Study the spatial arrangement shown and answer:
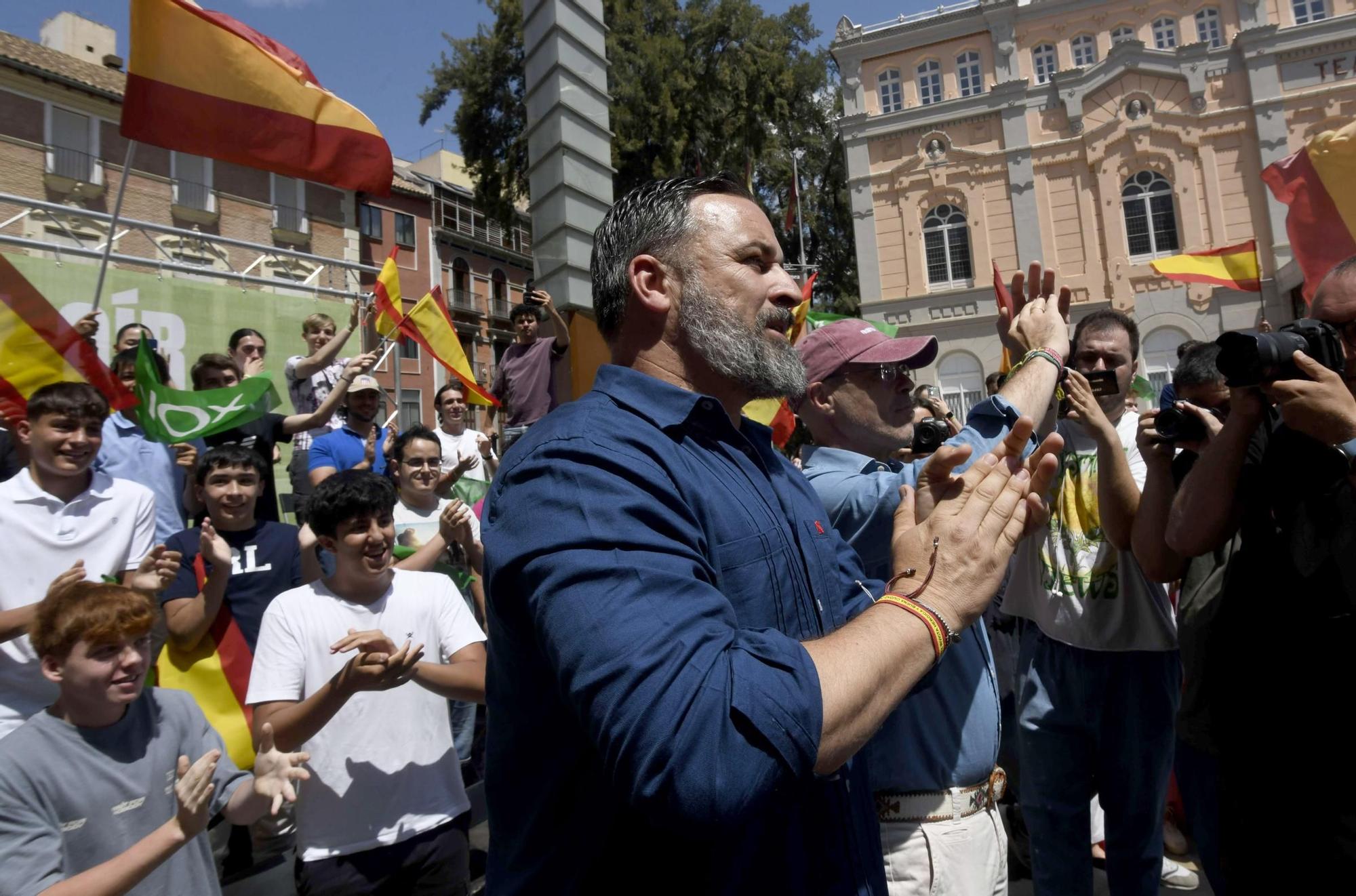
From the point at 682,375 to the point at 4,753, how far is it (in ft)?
6.78

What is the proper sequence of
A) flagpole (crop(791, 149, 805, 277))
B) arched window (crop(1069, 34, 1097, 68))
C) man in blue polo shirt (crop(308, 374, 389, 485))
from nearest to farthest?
man in blue polo shirt (crop(308, 374, 389, 485)), flagpole (crop(791, 149, 805, 277)), arched window (crop(1069, 34, 1097, 68))

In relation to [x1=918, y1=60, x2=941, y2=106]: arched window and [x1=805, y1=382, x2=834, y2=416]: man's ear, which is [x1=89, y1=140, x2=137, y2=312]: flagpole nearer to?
[x1=805, y1=382, x2=834, y2=416]: man's ear

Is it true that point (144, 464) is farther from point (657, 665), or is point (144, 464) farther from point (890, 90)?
point (890, 90)

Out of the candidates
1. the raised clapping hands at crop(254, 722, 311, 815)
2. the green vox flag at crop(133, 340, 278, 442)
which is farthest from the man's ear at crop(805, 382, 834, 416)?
the green vox flag at crop(133, 340, 278, 442)

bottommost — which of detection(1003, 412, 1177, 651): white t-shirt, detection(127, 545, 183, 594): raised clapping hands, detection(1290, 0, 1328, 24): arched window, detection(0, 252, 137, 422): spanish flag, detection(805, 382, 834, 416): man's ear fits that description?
detection(1003, 412, 1177, 651): white t-shirt

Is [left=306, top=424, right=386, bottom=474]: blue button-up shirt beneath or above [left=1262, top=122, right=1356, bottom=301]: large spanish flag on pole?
beneath

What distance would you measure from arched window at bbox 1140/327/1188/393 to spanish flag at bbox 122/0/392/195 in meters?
23.6

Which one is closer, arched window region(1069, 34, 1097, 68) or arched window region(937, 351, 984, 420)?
arched window region(1069, 34, 1097, 68)

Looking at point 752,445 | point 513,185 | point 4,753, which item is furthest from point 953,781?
point 513,185

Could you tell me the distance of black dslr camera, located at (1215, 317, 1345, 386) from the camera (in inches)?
83.1

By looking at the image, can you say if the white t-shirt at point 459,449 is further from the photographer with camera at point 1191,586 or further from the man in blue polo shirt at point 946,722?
the photographer with camera at point 1191,586

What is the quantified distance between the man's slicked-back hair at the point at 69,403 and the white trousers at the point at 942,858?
3.46 meters

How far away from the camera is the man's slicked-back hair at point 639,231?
168 centimetres

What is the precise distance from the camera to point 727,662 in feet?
3.55
